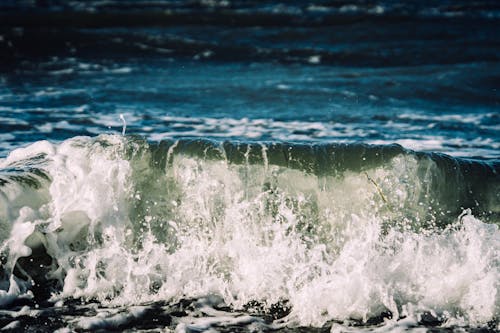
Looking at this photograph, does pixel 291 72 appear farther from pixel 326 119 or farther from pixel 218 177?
pixel 218 177

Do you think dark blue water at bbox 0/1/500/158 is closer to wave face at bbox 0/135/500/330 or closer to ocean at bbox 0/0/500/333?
ocean at bbox 0/0/500/333

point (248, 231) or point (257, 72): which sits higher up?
point (257, 72)

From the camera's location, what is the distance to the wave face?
15.5 feet

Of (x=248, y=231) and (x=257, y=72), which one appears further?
(x=257, y=72)

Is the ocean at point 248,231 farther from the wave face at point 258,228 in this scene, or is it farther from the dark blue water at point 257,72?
the dark blue water at point 257,72

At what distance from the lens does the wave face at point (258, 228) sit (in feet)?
15.5

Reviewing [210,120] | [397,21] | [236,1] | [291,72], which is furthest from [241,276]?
[236,1]

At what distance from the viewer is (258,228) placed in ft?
16.9

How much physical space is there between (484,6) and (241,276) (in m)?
13.9

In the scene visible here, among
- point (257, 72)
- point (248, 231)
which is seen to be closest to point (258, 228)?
point (248, 231)

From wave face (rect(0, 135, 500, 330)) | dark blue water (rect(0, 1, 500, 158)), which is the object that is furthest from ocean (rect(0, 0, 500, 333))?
dark blue water (rect(0, 1, 500, 158))

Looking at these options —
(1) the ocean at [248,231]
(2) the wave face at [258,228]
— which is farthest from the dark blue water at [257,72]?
(2) the wave face at [258,228]

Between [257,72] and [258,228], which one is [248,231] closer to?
[258,228]

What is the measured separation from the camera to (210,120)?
8797 millimetres
